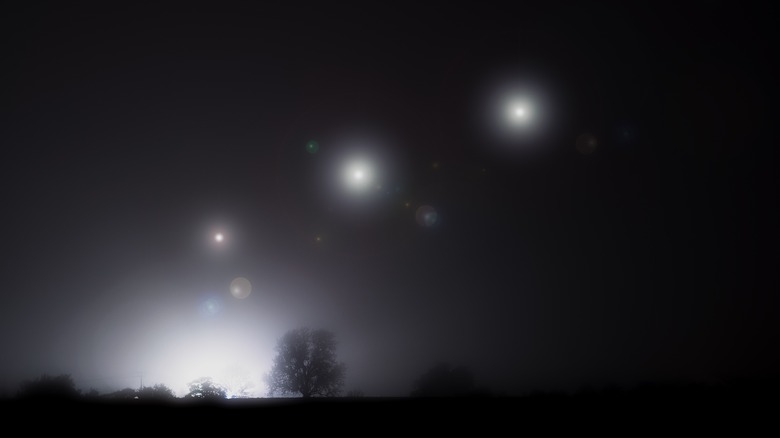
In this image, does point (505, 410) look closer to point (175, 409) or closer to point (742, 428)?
point (742, 428)

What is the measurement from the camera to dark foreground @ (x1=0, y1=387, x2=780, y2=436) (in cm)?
366

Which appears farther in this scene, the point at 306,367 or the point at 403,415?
the point at 306,367

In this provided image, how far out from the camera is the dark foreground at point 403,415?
3656mm

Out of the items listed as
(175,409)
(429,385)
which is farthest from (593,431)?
(429,385)

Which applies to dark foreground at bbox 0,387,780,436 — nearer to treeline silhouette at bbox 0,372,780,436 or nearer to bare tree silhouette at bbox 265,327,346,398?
treeline silhouette at bbox 0,372,780,436

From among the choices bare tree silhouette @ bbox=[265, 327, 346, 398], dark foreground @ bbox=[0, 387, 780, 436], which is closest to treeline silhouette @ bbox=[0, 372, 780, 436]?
dark foreground @ bbox=[0, 387, 780, 436]

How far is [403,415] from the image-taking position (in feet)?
13.5

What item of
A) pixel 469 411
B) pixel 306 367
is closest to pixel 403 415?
pixel 469 411

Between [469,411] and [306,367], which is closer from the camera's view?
[469,411]

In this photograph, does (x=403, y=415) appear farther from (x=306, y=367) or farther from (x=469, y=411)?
(x=306, y=367)

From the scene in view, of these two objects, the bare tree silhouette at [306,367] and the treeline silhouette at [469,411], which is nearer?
the treeline silhouette at [469,411]

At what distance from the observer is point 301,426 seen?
378 centimetres

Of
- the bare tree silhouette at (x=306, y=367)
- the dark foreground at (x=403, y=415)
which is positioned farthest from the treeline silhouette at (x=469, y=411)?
the bare tree silhouette at (x=306, y=367)

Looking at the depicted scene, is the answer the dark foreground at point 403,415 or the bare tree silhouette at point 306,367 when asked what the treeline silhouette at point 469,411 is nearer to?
the dark foreground at point 403,415
